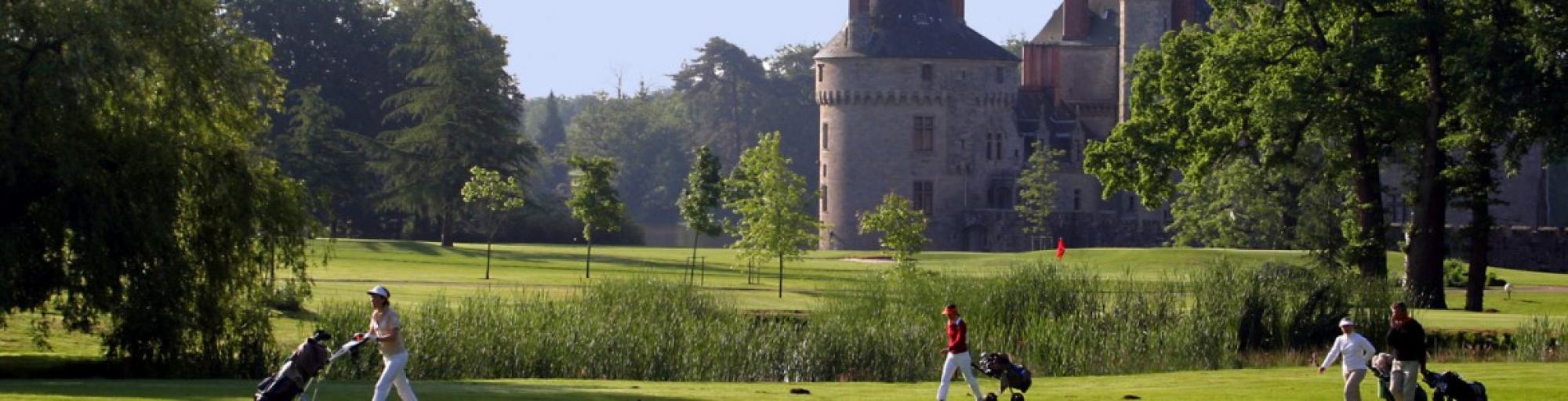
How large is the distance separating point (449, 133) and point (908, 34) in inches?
981

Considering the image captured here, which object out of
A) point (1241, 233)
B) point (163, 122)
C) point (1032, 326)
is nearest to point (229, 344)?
point (163, 122)

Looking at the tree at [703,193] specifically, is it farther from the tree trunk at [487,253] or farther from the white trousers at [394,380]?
the white trousers at [394,380]

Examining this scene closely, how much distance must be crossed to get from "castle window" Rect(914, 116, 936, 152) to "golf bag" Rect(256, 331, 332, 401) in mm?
81379

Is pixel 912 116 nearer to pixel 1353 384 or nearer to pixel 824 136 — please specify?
pixel 824 136

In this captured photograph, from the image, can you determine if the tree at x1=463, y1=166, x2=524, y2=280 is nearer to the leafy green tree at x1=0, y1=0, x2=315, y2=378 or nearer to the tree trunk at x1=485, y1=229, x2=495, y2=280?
the tree trunk at x1=485, y1=229, x2=495, y2=280

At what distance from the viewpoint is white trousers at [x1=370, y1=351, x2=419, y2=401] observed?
71.1 feet

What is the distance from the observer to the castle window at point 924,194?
102m

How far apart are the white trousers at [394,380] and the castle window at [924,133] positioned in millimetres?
80872

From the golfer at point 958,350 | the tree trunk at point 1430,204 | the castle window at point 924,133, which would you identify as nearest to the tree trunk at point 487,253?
the castle window at point 924,133

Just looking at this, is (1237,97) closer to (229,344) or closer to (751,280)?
(751,280)

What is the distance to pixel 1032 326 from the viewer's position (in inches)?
1448

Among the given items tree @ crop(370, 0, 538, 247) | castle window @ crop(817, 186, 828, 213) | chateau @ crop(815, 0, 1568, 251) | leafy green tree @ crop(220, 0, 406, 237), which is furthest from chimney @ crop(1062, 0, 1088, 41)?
leafy green tree @ crop(220, 0, 406, 237)

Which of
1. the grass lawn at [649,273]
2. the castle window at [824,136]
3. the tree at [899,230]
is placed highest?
the castle window at [824,136]

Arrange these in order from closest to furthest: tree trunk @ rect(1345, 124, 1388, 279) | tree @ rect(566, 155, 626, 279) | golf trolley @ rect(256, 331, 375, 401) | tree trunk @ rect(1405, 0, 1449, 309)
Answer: golf trolley @ rect(256, 331, 375, 401) < tree trunk @ rect(1405, 0, 1449, 309) < tree trunk @ rect(1345, 124, 1388, 279) < tree @ rect(566, 155, 626, 279)
